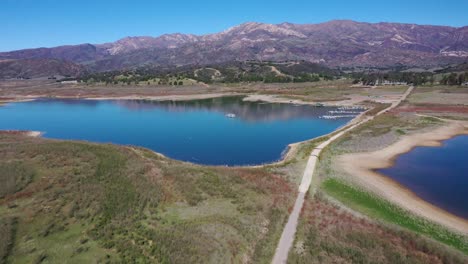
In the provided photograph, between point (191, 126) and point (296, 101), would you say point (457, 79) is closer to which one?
point (296, 101)

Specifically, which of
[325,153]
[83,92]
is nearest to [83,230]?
[325,153]

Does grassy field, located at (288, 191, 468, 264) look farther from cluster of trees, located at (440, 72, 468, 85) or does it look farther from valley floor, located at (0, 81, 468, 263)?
cluster of trees, located at (440, 72, 468, 85)

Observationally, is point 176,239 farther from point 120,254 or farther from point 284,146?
point 284,146

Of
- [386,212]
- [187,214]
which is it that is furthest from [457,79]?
[187,214]

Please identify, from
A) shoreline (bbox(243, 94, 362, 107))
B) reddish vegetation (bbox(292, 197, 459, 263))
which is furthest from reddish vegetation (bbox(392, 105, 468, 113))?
reddish vegetation (bbox(292, 197, 459, 263))

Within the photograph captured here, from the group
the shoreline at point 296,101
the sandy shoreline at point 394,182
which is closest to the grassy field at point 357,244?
the sandy shoreline at point 394,182

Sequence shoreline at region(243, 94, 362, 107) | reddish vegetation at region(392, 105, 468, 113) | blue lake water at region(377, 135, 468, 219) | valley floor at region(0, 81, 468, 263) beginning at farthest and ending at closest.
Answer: shoreline at region(243, 94, 362, 107)
reddish vegetation at region(392, 105, 468, 113)
blue lake water at region(377, 135, 468, 219)
valley floor at region(0, 81, 468, 263)

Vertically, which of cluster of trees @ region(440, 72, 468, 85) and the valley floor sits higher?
cluster of trees @ region(440, 72, 468, 85)
